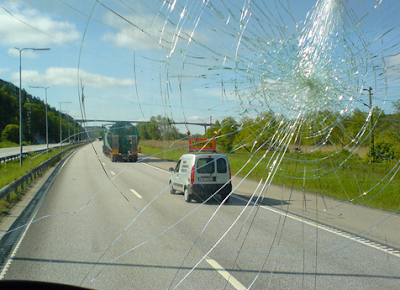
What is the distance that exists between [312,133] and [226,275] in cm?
199

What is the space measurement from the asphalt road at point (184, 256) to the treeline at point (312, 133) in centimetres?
68

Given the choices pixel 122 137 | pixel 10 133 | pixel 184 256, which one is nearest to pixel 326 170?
pixel 184 256

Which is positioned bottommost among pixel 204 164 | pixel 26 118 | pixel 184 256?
pixel 184 256

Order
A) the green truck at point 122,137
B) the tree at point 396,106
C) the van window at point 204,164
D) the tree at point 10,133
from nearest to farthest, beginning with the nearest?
1. the tree at point 396,106
2. the green truck at point 122,137
3. the van window at point 204,164
4. the tree at point 10,133

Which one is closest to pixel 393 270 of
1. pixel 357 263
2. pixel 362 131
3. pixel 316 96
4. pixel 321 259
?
pixel 357 263

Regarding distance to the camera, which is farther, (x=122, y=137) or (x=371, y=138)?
(x=122, y=137)

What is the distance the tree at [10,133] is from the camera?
31.7ft

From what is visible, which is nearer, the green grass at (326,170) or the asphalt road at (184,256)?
the green grass at (326,170)

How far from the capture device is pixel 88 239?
5.08 meters

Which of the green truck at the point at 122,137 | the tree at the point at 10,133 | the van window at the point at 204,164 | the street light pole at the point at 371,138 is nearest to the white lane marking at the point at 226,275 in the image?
the van window at the point at 204,164

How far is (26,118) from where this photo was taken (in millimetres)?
13688

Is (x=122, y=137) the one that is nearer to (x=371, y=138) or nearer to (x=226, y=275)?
(x=226, y=275)

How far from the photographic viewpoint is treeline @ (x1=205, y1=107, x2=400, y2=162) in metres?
2.76

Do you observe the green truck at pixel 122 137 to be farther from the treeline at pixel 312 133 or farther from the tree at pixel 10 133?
the tree at pixel 10 133
